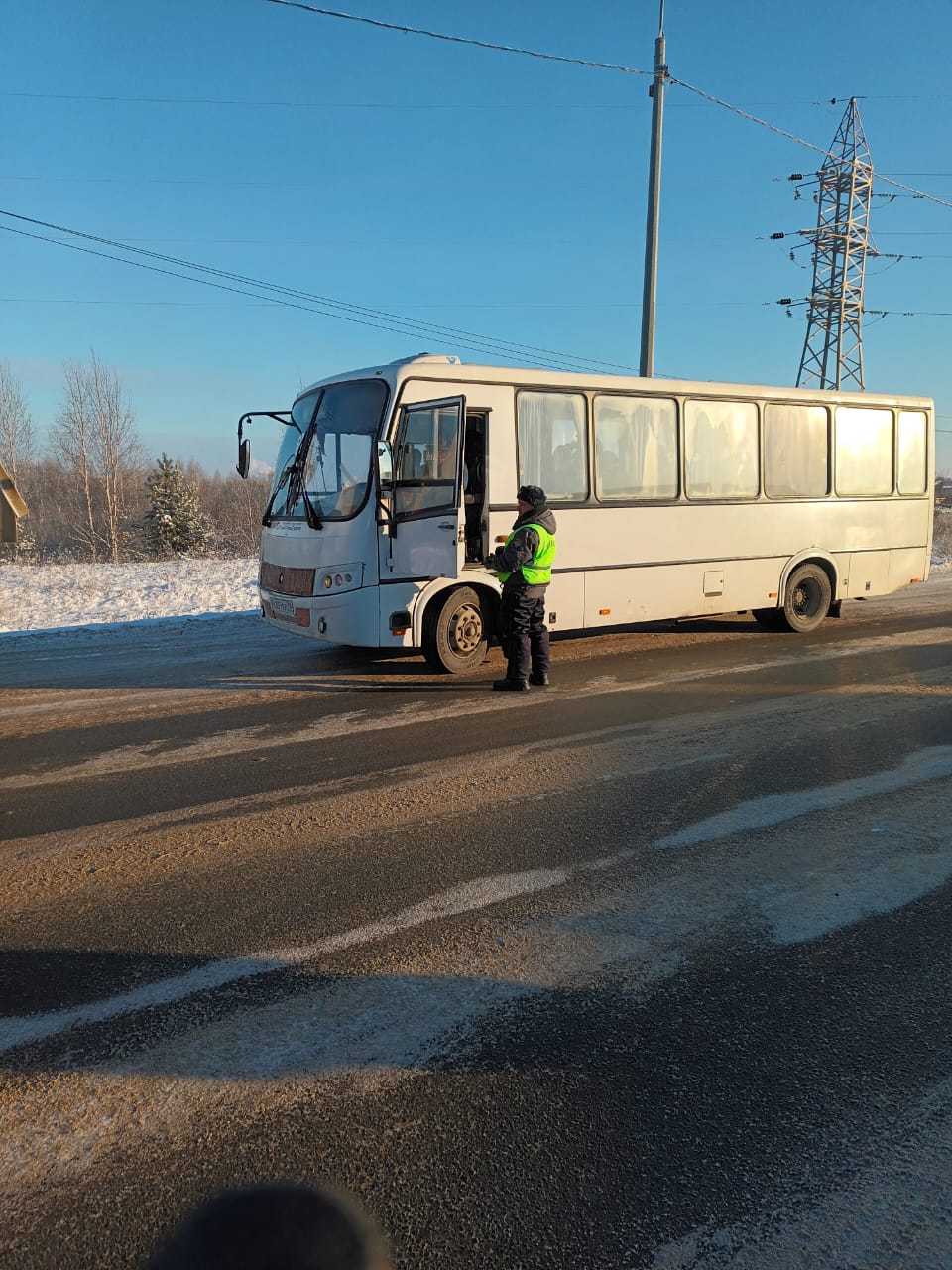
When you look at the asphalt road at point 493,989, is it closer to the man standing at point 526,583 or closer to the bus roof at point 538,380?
the man standing at point 526,583

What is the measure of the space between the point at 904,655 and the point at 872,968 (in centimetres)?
745

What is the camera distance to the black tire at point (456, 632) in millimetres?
8844

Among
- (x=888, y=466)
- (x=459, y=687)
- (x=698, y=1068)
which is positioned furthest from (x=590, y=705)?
(x=888, y=466)

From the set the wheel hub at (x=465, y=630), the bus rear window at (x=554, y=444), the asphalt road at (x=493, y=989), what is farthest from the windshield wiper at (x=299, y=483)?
the asphalt road at (x=493, y=989)

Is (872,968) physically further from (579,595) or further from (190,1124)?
→ (579,595)

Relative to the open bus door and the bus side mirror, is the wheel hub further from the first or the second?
the bus side mirror

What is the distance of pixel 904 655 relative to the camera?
32.7 feet

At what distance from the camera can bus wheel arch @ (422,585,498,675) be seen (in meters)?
8.85

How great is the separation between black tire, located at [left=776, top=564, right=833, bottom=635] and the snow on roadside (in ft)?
25.7

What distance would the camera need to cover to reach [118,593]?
15.0 meters

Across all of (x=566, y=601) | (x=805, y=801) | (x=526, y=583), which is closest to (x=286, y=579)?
(x=526, y=583)

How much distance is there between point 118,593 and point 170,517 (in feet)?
121

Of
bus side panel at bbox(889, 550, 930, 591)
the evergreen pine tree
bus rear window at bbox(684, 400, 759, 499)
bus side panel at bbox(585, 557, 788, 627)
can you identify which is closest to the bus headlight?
bus side panel at bbox(585, 557, 788, 627)

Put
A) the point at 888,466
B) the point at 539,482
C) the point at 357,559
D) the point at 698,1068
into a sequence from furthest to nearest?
the point at 888,466 < the point at 539,482 < the point at 357,559 < the point at 698,1068
